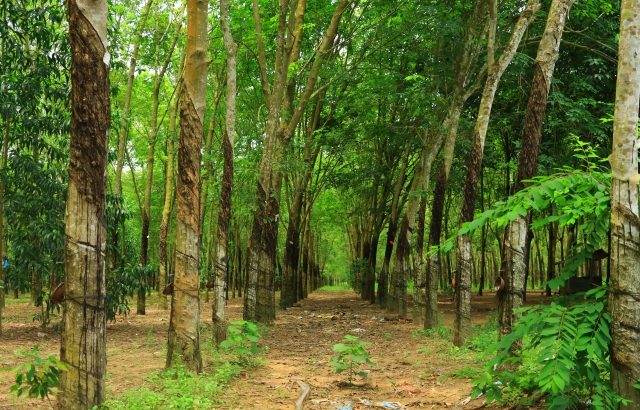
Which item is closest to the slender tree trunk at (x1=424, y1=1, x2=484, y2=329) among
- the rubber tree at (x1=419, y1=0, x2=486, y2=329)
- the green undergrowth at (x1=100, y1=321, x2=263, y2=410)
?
the rubber tree at (x1=419, y1=0, x2=486, y2=329)

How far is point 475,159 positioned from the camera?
10.3 metres

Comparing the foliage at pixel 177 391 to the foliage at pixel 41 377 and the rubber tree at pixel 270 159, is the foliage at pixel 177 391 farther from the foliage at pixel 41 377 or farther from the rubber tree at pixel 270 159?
the rubber tree at pixel 270 159

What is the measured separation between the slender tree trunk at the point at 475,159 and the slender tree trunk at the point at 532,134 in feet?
4.71


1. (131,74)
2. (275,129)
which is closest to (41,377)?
(275,129)

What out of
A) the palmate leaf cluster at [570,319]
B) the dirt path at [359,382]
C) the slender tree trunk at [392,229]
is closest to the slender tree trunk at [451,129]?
the dirt path at [359,382]

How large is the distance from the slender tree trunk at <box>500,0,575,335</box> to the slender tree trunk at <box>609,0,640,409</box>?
2836 mm

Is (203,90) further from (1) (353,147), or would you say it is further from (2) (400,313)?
(1) (353,147)

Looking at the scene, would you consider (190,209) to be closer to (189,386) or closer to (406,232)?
(189,386)

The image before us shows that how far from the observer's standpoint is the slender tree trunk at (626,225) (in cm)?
464

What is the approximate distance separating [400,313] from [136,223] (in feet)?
81.9

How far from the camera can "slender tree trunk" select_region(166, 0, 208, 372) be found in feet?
25.5

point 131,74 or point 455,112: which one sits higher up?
point 131,74

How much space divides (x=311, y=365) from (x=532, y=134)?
18.1ft

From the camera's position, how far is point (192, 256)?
781 cm
